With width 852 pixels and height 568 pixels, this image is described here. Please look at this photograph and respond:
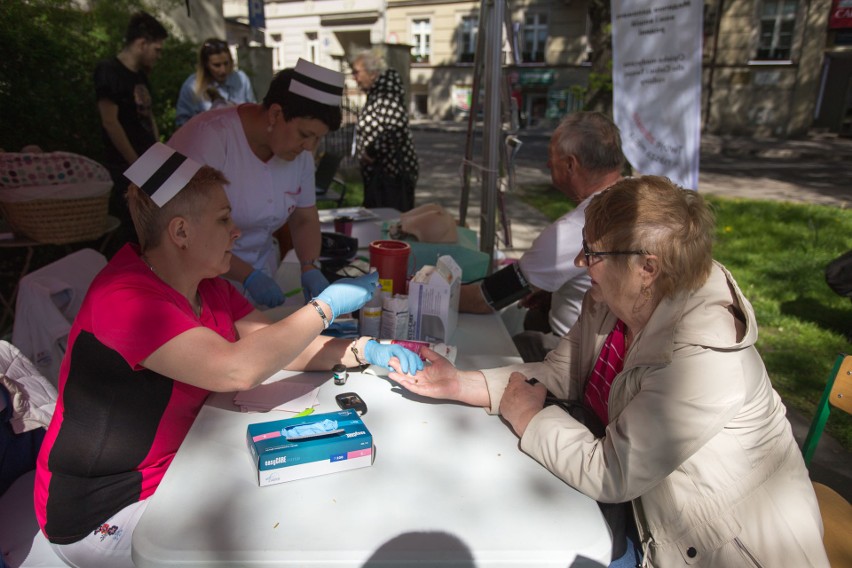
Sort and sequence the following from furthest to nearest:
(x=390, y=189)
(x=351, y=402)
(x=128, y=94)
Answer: (x=390, y=189) → (x=128, y=94) → (x=351, y=402)

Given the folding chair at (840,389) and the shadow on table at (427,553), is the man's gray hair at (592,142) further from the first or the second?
the shadow on table at (427,553)

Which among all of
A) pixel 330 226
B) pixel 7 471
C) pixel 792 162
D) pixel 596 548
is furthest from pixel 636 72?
pixel 792 162

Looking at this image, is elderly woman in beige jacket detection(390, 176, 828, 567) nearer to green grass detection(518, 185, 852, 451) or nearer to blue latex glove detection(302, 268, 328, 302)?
green grass detection(518, 185, 852, 451)

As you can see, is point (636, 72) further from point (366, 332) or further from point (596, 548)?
point (596, 548)

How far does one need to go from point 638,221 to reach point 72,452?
55.6 inches

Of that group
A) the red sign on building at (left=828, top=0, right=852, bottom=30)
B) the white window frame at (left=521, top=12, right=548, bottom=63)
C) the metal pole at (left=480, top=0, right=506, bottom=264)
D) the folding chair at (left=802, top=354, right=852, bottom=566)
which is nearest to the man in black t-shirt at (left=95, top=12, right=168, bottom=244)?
the metal pole at (left=480, top=0, right=506, bottom=264)

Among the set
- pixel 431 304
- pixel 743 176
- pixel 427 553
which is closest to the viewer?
pixel 427 553

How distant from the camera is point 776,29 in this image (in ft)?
62.5

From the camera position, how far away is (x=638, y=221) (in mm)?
1326

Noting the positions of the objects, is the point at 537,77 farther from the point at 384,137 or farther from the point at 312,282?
the point at 312,282

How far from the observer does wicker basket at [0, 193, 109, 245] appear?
10.7ft

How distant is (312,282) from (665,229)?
55.5 inches

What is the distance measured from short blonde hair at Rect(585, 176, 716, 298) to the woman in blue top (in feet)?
13.5

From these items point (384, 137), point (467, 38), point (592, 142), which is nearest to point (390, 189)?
point (384, 137)
